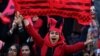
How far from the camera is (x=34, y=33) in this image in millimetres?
8234

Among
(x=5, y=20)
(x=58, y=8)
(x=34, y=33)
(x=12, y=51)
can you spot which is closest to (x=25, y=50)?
(x=12, y=51)

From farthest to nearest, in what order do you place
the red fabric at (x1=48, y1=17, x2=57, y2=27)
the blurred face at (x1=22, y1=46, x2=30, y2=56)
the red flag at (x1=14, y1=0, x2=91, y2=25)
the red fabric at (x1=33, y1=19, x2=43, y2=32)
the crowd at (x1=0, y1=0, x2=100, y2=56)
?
the red fabric at (x1=33, y1=19, x2=43, y2=32) < the blurred face at (x1=22, y1=46, x2=30, y2=56) < the red fabric at (x1=48, y1=17, x2=57, y2=27) < the crowd at (x1=0, y1=0, x2=100, y2=56) < the red flag at (x1=14, y1=0, x2=91, y2=25)

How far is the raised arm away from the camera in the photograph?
817 cm

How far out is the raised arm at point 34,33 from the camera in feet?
26.8

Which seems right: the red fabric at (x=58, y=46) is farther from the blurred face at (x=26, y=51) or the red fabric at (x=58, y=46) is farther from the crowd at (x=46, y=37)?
the blurred face at (x=26, y=51)

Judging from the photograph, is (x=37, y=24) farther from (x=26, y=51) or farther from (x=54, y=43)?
(x=54, y=43)

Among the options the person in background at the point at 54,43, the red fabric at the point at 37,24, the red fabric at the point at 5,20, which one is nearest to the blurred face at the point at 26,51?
the person in background at the point at 54,43

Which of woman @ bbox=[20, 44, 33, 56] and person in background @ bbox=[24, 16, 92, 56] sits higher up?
person in background @ bbox=[24, 16, 92, 56]

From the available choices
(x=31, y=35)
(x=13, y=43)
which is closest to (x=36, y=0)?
(x=31, y=35)

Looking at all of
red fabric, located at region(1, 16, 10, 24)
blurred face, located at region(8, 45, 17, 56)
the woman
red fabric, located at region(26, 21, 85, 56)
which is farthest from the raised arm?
red fabric, located at region(1, 16, 10, 24)

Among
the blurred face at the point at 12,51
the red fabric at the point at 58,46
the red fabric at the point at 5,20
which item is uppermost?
the red fabric at the point at 5,20

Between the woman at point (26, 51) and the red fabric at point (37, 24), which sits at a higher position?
the red fabric at point (37, 24)

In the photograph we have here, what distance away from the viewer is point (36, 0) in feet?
25.6

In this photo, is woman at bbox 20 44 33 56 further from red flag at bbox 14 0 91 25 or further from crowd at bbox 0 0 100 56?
red flag at bbox 14 0 91 25
